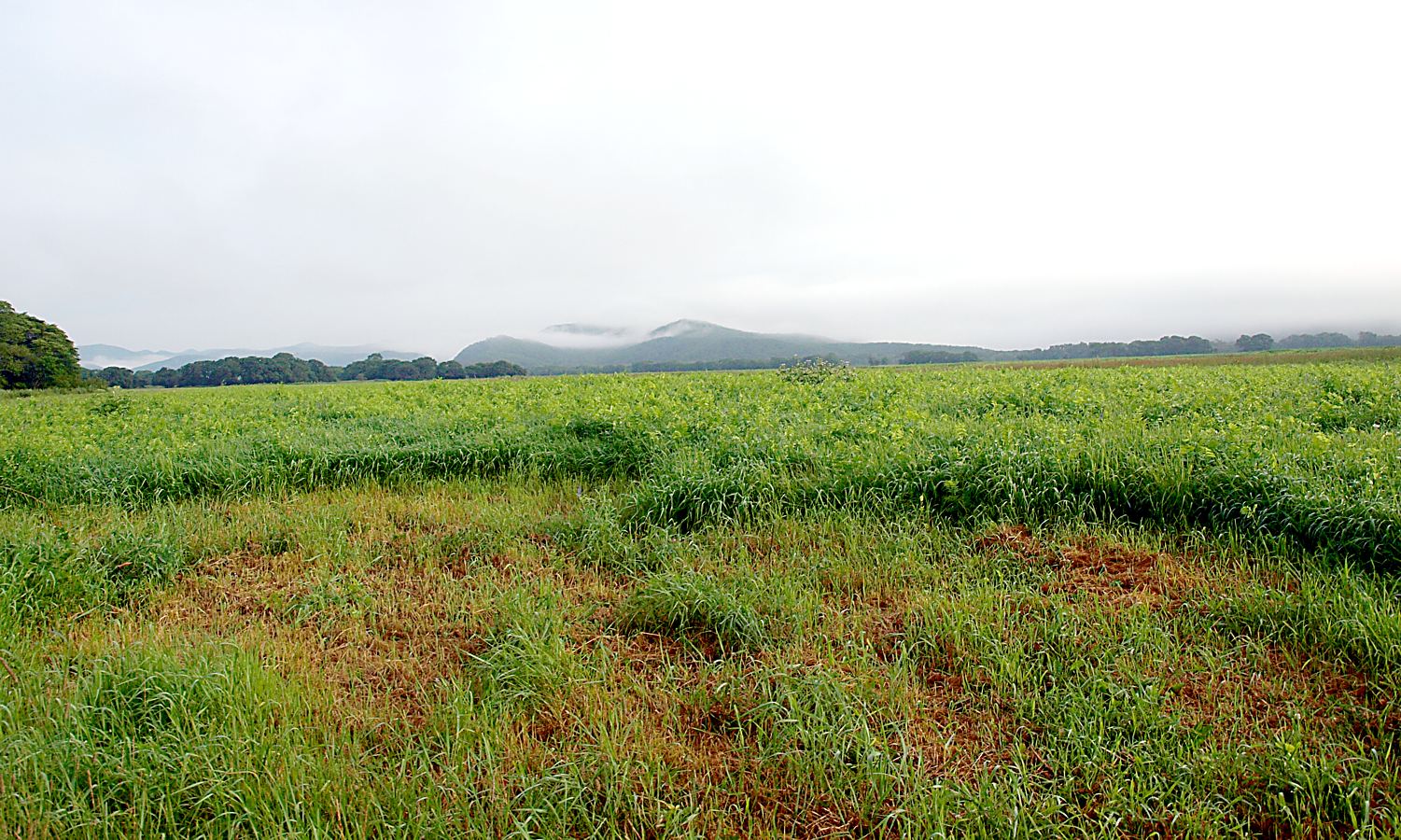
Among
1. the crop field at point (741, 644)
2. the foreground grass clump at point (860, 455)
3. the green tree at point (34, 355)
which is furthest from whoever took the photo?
the green tree at point (34, 355)

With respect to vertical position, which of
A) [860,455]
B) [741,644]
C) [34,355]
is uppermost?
[34,355]

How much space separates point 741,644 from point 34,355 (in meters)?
73.0

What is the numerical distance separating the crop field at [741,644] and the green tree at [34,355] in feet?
198

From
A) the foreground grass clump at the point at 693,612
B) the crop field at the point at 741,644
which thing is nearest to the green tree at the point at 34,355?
the crop field at the point at 741,644

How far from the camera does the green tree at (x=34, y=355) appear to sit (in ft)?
163

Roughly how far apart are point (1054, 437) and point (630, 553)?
4.09m

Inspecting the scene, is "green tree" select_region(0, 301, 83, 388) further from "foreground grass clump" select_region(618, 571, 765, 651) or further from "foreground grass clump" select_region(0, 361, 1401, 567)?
"foreground grass clump" select_region(618, 571, 765, 651)

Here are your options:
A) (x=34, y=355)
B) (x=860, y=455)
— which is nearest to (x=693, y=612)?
(x=860, y=455)

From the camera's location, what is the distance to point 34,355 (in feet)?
169

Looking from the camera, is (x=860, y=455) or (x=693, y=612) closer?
(x=693, y=612)

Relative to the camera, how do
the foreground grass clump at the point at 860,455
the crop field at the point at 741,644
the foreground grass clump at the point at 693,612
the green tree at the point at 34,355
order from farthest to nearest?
the green tree at the point at 34,355 < the foreground grass clump at the point at 860,455 < the foreground grass clump at the point at 693,612 < the crop field at the point at 741,644

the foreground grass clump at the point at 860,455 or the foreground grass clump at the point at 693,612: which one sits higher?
the foreground grass clump at the point at 860,455

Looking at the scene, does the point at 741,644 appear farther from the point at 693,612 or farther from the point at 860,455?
the point at 860,455

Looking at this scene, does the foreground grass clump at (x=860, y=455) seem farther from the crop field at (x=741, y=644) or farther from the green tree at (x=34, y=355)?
the green tree at (x=34, y=355)
